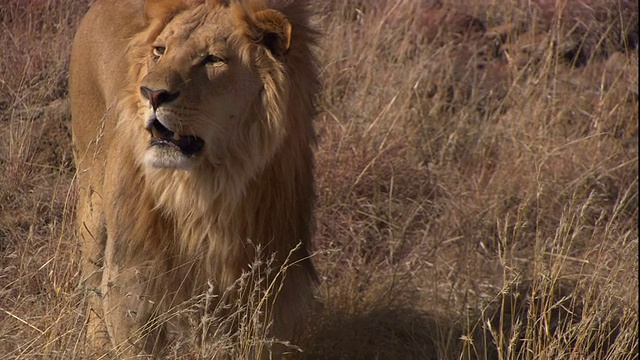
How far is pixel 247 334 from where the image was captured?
11.3 feet

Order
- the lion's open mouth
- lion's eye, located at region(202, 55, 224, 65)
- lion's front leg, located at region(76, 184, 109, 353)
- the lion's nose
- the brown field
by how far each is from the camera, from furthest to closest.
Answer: the brown field → lion's front leg, located at region(76, 184, 109, 353) → lion's eye, located at region(202, 55, 224, 65) → the lion's open mouth → the lion's nose

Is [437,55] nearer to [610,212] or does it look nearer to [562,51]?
[562,51]

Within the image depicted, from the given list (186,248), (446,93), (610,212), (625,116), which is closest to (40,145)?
(186,248)

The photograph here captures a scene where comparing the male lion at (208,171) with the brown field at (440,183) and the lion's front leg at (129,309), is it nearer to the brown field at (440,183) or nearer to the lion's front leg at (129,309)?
the lion's front leg at (129,309)

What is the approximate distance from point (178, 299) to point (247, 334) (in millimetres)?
294

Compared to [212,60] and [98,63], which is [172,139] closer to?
[212,60]

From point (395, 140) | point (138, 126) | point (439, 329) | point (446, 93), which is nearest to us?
point (138, 126)

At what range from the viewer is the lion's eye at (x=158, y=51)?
3.46 metres

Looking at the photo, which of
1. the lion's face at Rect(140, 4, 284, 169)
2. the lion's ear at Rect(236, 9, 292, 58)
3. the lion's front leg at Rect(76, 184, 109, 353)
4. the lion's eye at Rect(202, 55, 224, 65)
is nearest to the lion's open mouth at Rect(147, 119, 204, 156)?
the lion's face at Rect(140, 4, 284, 169)

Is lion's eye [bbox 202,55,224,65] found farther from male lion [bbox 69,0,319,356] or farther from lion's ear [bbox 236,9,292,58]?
lion's ear [bbox 236,9,292,58]

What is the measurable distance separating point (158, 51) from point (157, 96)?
373 mm

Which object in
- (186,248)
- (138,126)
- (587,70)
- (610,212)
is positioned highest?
(138,126)

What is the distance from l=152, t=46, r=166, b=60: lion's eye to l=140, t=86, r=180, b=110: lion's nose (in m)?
0.31

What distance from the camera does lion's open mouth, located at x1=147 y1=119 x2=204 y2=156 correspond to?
3271 millimetres
